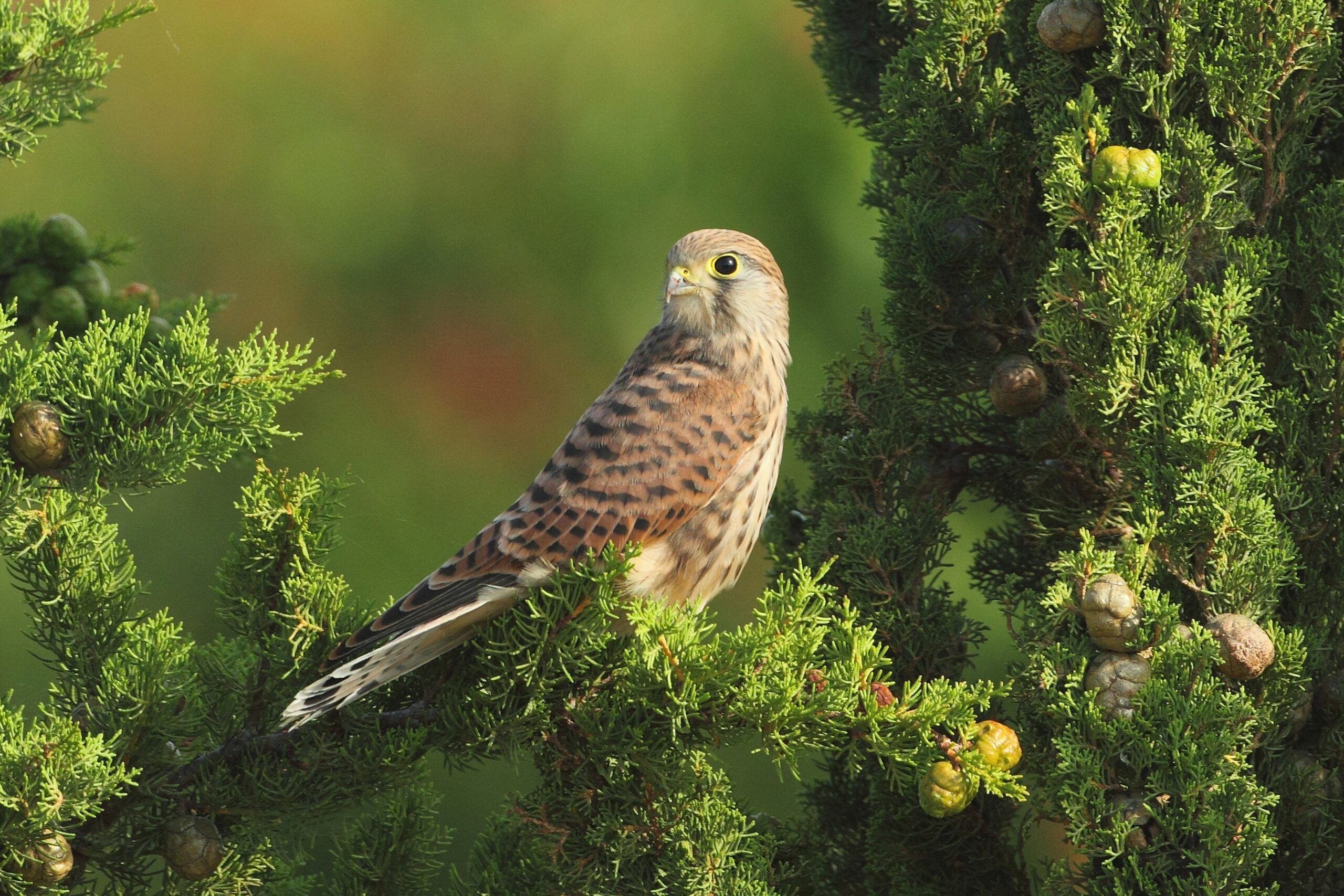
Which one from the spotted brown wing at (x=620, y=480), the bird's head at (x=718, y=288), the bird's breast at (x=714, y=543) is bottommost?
the bird's breast at (x=714, y=543)

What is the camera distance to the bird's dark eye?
6.98ft

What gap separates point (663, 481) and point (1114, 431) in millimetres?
591

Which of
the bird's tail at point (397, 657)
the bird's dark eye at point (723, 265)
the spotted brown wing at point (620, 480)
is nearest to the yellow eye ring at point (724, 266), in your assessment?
the bird's dark eye at point (723, 265)

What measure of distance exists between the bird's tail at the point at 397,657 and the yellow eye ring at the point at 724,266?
723 millimetres

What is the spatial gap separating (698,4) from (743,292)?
1624 mm

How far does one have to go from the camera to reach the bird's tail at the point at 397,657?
1.39 meters

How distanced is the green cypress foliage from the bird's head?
0.80ft

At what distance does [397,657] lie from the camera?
1.50 m

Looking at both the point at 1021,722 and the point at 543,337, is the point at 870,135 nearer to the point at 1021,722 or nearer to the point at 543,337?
the point at 1021,722

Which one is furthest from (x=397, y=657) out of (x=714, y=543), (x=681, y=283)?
(x=681, y=283)

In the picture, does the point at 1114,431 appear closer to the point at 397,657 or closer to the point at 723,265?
the point at 723,265

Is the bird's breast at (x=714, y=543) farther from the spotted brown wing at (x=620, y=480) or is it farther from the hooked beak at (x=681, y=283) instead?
the hooked beak at (x=681, y=283)

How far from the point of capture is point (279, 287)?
3184 millimetres

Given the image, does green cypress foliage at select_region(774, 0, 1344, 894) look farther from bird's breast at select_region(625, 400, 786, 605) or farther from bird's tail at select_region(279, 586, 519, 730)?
bird's tail at select_region(279, 586, 519, 730)
